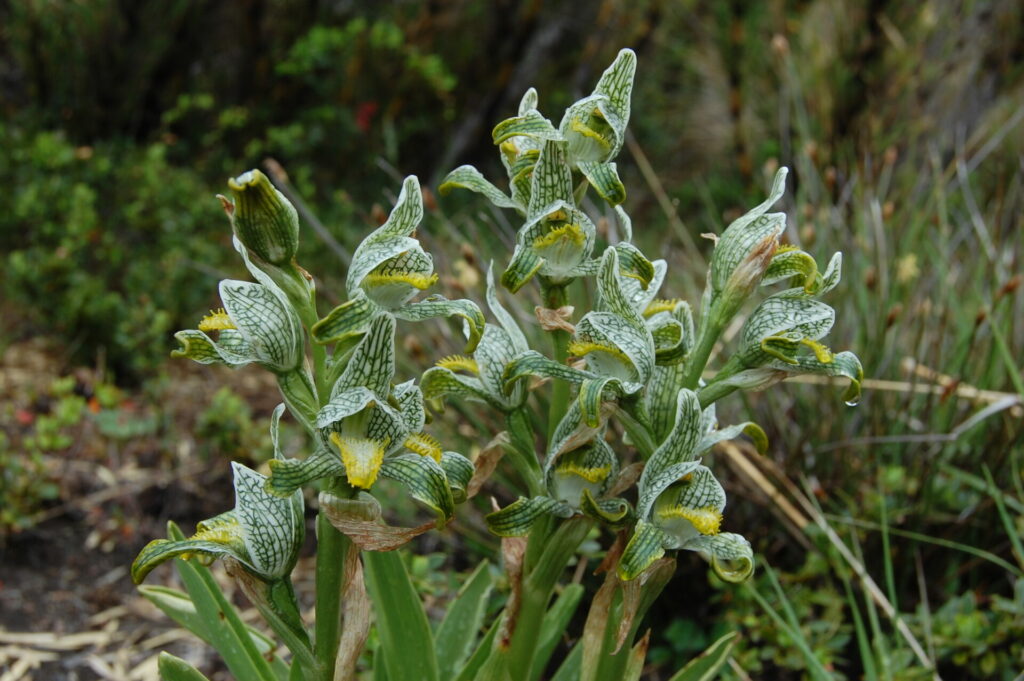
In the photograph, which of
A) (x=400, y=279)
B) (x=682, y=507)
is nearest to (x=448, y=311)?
(x=400, y=279)

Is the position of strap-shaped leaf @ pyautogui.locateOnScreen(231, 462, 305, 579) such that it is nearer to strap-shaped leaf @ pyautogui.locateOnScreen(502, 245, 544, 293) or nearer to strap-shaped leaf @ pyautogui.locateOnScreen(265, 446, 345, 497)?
Answer: strap-shaped leaf @ pyautogui.locateOnScreen(265, 446, 345, 497)

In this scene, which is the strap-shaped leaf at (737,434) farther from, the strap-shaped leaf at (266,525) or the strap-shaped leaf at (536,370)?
the strap-shaped leaf at (266,525)

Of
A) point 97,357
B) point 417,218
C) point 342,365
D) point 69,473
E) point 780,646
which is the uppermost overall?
point 97,357

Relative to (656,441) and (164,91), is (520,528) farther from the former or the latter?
(164,91)

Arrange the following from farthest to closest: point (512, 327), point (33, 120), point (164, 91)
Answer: point (164, 91) < point (33, 120) < point (512, 327)

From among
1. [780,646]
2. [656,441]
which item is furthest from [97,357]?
[656,441]

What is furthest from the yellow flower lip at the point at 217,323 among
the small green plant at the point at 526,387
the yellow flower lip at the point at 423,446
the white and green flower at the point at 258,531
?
the yellow flower lip at the point at 423,446

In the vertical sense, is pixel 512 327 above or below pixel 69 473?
below
